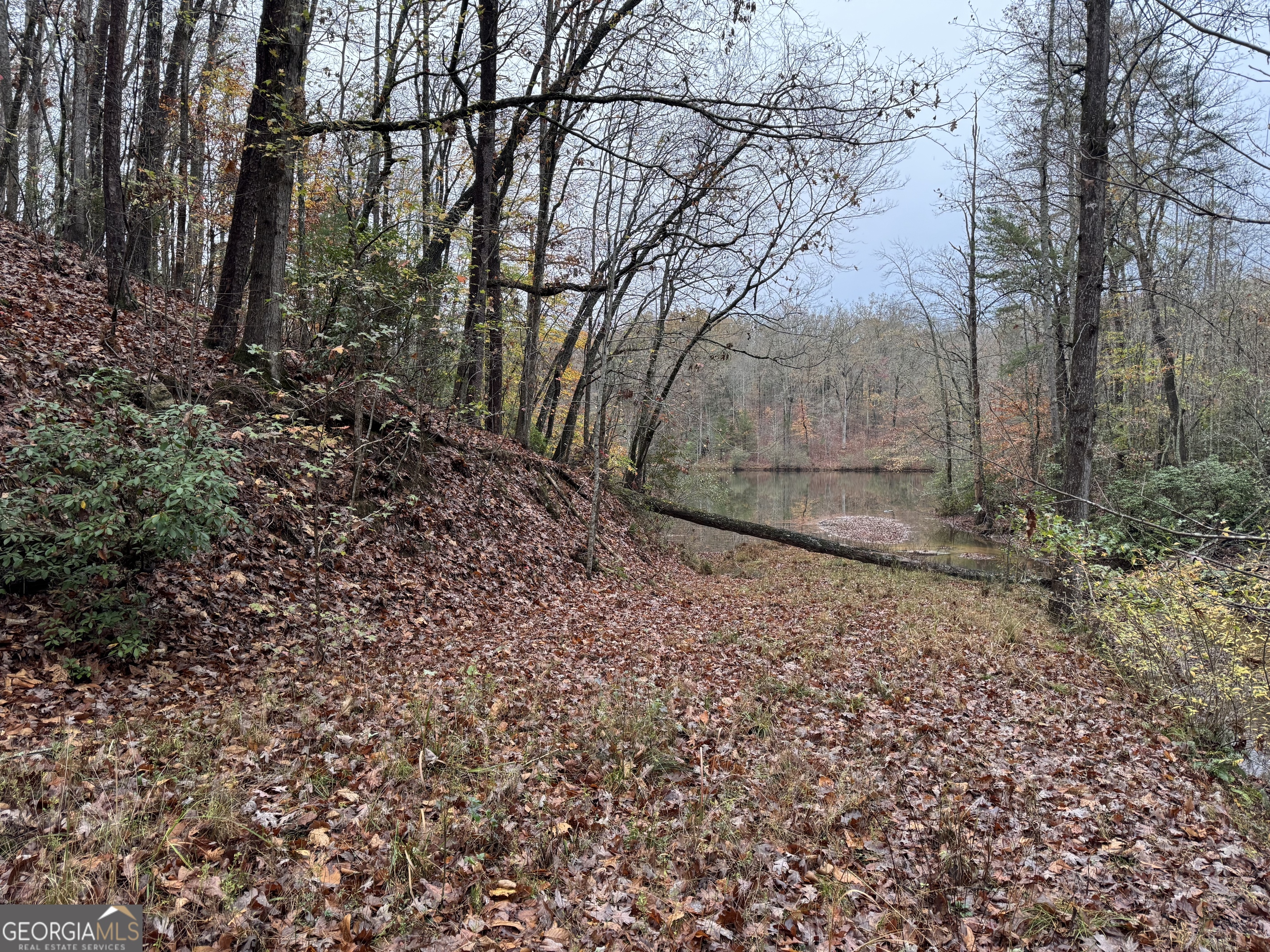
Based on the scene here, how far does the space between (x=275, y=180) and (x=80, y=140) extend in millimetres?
7255

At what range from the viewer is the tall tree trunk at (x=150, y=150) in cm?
1031

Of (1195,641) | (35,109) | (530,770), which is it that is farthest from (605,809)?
(35,109)

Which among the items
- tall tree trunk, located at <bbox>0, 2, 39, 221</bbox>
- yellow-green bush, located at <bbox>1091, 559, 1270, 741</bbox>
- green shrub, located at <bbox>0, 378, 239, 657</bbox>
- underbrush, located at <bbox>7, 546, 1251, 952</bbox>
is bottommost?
underbrush, located at <bbox>7, 546, 1251, 952</bbox>

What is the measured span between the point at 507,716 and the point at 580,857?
1752mm

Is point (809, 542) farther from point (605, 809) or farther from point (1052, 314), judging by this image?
point (605, 809)

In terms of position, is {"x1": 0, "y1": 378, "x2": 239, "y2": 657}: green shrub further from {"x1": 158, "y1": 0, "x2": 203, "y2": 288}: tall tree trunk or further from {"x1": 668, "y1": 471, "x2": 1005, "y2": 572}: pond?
{"x1": 668, "y1": 471, "x2": 1005, "y2": 572}: pond

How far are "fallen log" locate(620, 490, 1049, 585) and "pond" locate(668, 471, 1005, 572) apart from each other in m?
0.96

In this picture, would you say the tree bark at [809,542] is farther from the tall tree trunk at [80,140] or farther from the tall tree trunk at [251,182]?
the tall tree trunk at [80,140]

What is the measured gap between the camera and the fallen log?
13.7 meters

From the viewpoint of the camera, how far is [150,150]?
1188 centimetres

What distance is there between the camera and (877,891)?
10.4 feet

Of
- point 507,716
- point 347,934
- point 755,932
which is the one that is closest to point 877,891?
point 755,932

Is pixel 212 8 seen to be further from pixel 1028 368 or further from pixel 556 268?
pixel 1028 368

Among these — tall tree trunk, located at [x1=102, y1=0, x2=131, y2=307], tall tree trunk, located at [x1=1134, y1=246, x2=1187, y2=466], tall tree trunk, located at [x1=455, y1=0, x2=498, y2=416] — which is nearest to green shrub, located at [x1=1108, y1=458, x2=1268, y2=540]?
Result: tall tree trunk, located at [x1=1134, y1=246, x2=1187, y2=466]
